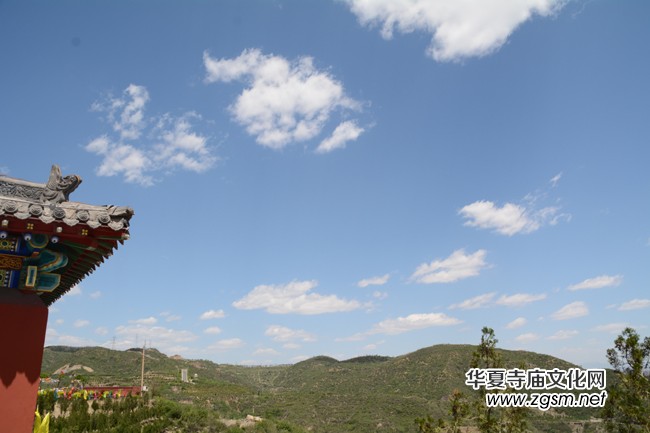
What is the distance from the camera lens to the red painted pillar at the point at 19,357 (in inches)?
205

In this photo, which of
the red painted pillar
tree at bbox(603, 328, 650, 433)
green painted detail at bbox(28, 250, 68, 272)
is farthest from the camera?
tree at bbox(603, 328, 650, 433)

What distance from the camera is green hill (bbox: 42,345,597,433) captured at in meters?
52.3

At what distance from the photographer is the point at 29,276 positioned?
5.59m

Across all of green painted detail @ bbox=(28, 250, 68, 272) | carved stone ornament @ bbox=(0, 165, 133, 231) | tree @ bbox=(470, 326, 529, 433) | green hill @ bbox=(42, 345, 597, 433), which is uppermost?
carved stone ornament @ bbox=(0, 165, 133, 231)

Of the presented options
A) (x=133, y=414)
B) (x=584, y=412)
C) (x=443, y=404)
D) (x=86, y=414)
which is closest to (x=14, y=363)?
(x=86, y=414)

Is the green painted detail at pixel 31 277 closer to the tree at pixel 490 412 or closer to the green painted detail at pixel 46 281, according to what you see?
the green painted detail at pixel 46 281

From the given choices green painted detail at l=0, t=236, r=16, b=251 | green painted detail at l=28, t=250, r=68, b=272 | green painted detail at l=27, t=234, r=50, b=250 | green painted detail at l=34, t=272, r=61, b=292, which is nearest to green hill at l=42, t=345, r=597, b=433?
green painted detail at l=34, t=272, r=61, b=292

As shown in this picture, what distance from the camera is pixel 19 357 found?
17.5 feet

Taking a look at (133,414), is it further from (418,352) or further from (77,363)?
(418,352)

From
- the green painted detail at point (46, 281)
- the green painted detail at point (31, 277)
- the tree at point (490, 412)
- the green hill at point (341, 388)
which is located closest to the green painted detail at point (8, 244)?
the green painted detail at point (31, 277)

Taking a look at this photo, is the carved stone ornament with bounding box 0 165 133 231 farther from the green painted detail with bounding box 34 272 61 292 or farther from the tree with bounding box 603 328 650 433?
the tree with bounding box 603 328 650 433

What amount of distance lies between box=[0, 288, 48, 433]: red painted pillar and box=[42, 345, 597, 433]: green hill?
34260 mm

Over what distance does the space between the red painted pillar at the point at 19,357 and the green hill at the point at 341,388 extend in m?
34.3

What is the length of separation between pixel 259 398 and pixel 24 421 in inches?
2309
